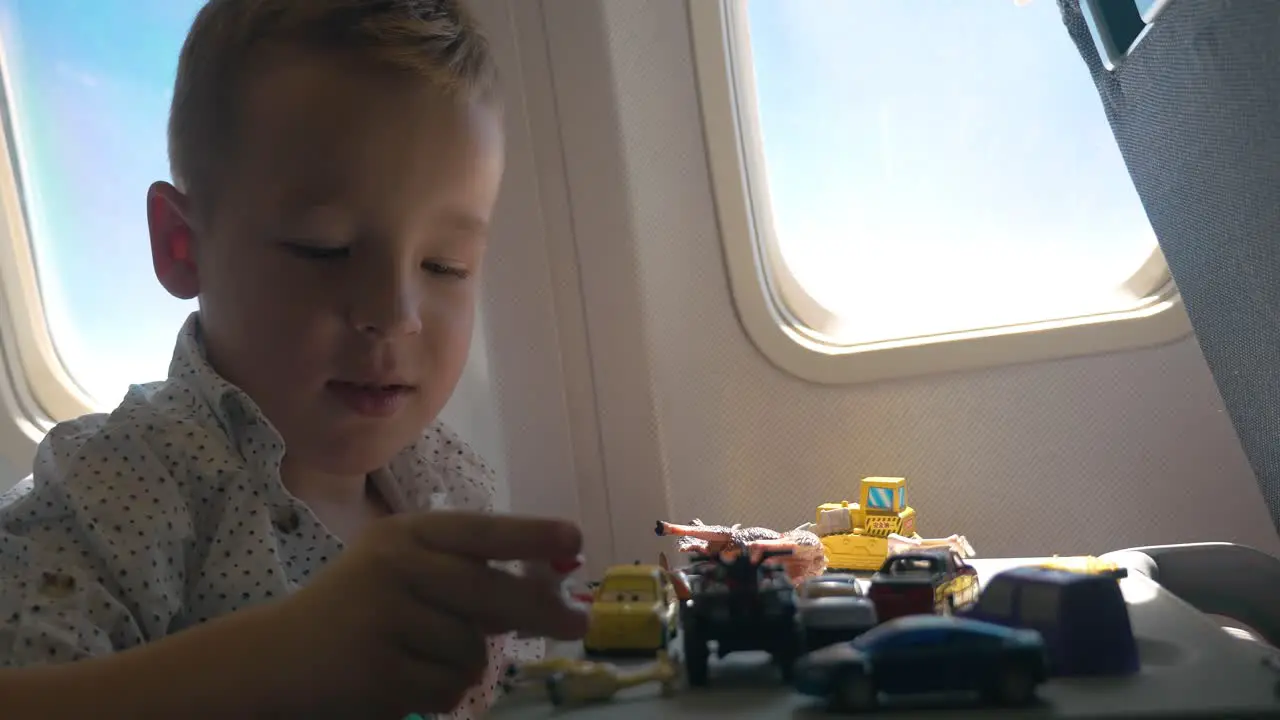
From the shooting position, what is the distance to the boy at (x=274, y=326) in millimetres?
615

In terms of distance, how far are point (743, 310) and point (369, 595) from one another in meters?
0.77

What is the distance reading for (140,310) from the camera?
1.44 meters

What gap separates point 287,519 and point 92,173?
0.93 metres

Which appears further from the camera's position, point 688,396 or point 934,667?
point 688,396

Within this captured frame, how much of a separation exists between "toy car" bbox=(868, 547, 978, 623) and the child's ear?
0.55 metres

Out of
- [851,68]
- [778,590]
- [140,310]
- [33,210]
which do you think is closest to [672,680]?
[778,590]

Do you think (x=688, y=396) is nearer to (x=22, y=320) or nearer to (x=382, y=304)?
(x=382, y=304)

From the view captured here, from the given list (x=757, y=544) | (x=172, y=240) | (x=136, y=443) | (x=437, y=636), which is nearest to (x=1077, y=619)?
(x=437, y=636)

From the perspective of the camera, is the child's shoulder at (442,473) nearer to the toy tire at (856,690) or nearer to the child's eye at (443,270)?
the child's eye at (443,270)

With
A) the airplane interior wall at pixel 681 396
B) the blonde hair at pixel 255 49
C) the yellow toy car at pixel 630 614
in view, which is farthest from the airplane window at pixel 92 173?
the yellow toy car at pixel 630 614

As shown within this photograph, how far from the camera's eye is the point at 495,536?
0.44m

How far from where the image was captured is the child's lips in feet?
2.48

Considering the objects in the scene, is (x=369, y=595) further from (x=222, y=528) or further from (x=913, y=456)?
(x=913, y=456)

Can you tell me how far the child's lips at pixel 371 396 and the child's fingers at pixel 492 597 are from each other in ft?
1.10
